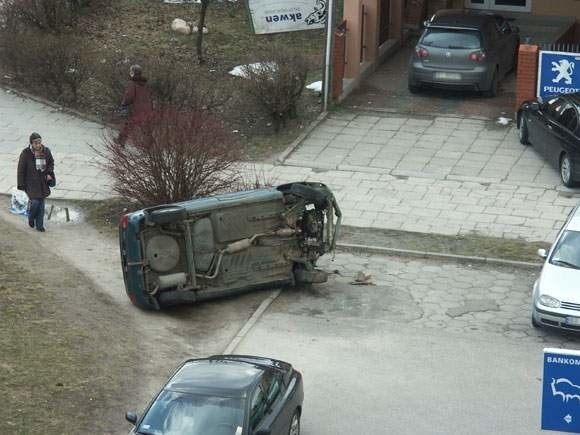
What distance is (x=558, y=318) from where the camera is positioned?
15109 mm

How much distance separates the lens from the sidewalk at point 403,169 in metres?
19.3

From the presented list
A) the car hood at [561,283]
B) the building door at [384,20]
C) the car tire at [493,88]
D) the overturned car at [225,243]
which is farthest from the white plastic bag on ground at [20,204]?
the building door at [384,20]

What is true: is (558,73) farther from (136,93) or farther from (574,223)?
(136,93)

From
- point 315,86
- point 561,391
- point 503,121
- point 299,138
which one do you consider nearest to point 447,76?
point 503,121

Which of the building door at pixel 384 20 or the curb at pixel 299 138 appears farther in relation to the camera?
the building door at pixel 384 20

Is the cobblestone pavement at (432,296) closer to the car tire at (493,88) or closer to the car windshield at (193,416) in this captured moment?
the car windshield at (193,416)

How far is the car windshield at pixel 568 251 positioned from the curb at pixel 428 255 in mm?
1381

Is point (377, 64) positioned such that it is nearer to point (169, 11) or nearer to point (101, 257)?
point (169, 11)

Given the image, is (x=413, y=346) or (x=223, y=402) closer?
(x=223, y=402)

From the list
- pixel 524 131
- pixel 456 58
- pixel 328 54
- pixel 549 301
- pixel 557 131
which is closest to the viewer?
pixel 549 301

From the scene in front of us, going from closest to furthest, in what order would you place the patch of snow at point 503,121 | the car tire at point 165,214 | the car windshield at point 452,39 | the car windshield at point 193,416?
the car windshield at point 193,416
the car tire at point 165,214
the patch of snow at point 503,121
the car windshield at point 452,39

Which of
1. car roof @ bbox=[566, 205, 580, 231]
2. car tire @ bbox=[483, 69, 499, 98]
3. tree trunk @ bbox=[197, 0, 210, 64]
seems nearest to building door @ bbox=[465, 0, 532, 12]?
car tire @ bbox=[483, 69, 499, 98]

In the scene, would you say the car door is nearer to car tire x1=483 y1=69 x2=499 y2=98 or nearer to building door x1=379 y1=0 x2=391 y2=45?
car tire x1=483 y1=69 x2=499 y2=98

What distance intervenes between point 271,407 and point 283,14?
612 inches
